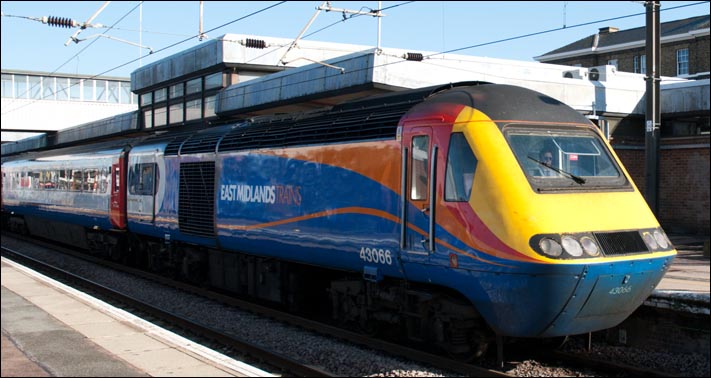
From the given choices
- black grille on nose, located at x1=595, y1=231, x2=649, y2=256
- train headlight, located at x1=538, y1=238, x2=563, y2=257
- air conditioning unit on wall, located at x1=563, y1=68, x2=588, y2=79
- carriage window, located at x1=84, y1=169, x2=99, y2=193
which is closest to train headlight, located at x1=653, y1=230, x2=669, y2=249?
black grille on nose, located at x1=595, y1=231, x2=649, y2=256

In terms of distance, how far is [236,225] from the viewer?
1263 centimetres

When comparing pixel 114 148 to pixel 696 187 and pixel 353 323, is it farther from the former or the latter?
pixel 696 187

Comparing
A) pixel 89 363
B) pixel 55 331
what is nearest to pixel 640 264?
pixel 89 363

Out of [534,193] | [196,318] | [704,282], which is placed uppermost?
[534,193]

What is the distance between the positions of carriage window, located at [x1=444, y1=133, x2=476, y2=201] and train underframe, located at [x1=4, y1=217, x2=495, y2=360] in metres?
1.21

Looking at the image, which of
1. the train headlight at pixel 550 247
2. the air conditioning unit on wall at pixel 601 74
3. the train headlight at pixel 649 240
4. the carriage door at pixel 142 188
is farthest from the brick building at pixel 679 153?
the train headlight at pixel 550 247

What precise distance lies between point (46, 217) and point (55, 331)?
17.8m

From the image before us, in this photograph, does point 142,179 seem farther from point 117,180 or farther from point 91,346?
point 91,346

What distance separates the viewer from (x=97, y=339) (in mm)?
8742

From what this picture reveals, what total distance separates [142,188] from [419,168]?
10125mm

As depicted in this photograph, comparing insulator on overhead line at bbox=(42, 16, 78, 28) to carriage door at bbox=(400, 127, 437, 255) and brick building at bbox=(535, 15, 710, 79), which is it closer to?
carriage door at bbox=(400, 127, 437, 255)

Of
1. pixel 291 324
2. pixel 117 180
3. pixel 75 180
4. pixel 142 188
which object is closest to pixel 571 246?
pixel 291 324

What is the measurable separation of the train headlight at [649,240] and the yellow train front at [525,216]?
0.05 ft

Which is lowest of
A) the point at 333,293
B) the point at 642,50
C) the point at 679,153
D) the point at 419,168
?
the point at 333,293
